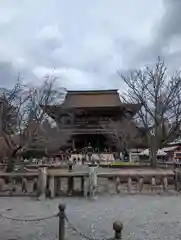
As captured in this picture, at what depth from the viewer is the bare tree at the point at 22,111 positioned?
2627 centimetres

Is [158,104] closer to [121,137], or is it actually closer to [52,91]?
[121,137]

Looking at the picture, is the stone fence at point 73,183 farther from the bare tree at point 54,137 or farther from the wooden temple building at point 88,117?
the wooden temple building at point 88,117

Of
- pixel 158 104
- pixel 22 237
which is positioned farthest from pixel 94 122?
pixel 22 237

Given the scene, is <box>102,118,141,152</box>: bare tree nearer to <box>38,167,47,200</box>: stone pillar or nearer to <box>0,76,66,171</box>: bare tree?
<box>0,76,66,171</box>: bare tree

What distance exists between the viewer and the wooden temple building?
4425 centimetres

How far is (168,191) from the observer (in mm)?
14664

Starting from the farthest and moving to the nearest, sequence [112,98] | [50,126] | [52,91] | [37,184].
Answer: [112,98] → [50,126] → [52,91] → [37,184]

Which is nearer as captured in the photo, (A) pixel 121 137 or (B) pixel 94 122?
(A) pixel 121 137

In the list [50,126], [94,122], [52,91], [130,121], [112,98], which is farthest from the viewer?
[112,98]

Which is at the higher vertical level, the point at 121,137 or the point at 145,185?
the point at 121,137

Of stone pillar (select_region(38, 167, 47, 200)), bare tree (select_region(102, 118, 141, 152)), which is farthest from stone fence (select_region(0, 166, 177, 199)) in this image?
bare tree (select_region(102, 118, 141, 152))

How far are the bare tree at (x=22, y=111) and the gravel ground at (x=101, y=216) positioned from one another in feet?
39.8

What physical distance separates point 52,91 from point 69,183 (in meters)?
22.5

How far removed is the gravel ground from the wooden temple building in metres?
29.3
